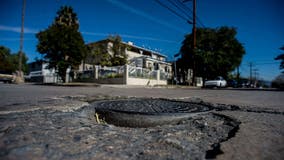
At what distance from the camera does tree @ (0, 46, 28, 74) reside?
32.2 meters

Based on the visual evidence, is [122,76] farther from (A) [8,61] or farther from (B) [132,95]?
(A) [8,61]

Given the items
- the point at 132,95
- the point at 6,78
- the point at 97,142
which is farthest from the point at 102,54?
the point at 97,142

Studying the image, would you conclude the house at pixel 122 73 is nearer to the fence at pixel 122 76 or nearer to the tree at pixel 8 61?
the fence at pixel 122 76

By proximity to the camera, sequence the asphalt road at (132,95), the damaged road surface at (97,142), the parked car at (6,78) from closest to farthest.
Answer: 1. the damaged road surface at (97,142)
2. the asphalt road at (132,95)
3. the parked car at (6,78)

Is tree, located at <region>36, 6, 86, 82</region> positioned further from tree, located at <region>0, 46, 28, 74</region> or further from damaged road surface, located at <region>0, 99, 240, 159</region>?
tree, located at <region>0, 46, 28, 74</region>

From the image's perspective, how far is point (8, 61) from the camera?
125 ft

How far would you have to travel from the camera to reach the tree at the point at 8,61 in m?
32.2

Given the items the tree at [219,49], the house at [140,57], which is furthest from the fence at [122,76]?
the tree at [219,49]

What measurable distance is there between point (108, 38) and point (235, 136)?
73.0 feet

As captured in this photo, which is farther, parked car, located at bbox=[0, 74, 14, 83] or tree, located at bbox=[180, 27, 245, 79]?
tree, located at bbox=[180, 27, 245, 79]

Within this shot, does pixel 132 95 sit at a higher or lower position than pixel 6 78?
lower

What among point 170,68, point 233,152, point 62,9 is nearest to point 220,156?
point 233,152

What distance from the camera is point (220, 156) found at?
0.79m

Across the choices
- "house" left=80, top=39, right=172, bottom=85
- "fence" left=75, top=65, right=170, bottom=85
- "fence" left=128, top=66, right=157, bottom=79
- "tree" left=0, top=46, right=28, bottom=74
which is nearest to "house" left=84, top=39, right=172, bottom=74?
"house" left=80, top=39, right=172, bottom=85
